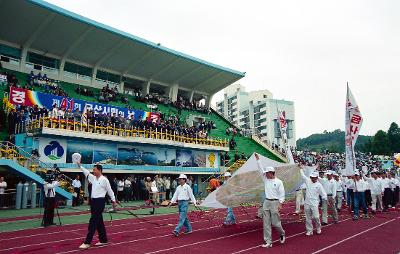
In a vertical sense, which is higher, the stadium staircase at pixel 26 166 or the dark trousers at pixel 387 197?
the stadium staircase at pixel 26 166

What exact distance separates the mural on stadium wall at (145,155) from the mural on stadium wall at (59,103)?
10.7ft

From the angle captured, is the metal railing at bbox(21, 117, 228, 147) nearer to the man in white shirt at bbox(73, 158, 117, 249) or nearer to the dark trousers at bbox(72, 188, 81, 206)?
the dark trousers at bbox(72, 188, 81, 206)

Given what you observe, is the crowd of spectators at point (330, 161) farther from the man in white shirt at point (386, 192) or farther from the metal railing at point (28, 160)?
the metal railing at point (28, 160)

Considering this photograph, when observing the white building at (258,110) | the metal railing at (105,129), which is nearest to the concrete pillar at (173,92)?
the metal railing at (105,129)

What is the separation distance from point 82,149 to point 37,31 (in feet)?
43.5

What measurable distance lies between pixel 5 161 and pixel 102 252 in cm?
1278

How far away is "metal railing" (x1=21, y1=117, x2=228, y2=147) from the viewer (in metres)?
22.5

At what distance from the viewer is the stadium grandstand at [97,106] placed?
23109mm

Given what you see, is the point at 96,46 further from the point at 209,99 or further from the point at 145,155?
the point at 209,99

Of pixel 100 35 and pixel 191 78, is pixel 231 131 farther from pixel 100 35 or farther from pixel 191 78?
pixel 100 35

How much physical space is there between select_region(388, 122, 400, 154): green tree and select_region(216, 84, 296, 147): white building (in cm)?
2848

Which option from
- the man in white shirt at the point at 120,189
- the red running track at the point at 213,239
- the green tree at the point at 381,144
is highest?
the green tree at the point at 381,144

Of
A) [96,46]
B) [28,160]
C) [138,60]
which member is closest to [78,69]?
[96,46]

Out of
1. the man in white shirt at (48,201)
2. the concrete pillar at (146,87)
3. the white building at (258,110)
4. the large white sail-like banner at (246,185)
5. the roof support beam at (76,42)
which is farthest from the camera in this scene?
the white building at (258,110)
